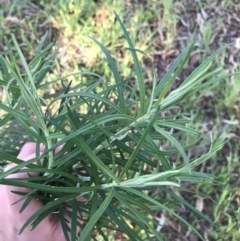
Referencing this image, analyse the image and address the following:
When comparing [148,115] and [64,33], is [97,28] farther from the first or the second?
[148,115]

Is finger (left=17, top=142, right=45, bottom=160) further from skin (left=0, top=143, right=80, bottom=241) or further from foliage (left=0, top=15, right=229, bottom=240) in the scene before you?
foliage (left=0, top=15, right=229, bottom=240)

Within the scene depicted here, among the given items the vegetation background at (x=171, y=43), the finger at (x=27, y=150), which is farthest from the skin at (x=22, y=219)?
the vegetation background at (x=171, y=43)

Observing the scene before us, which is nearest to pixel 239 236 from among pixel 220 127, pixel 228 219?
pixel 228 219

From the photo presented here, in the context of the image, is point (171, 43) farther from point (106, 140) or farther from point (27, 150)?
point (106, 140)

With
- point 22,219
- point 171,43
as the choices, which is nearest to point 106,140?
point 22,219

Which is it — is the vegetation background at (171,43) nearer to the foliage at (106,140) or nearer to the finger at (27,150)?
the finger at (27,150)
